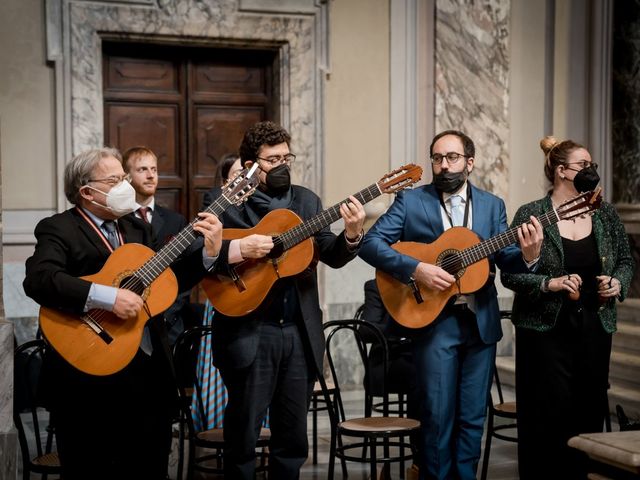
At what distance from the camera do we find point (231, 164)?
19.0ft

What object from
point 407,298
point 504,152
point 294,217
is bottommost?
point 407,298

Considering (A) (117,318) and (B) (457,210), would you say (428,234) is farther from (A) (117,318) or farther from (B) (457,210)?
(A) (117,318)

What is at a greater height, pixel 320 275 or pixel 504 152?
pixel 504 152

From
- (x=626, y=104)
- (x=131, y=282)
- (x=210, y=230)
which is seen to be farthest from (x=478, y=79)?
(x=131, y=282)

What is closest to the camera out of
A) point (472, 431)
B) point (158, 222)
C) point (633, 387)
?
point (472, 431)

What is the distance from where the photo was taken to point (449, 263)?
455 centimetres

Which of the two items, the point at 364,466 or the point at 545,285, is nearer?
the point at 545,285

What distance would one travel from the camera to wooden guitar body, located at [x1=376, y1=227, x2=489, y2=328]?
14.9 feet

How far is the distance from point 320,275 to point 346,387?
0.85 m

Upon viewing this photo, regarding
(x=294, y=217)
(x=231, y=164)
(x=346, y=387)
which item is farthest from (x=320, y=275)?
(x=294, y=217)

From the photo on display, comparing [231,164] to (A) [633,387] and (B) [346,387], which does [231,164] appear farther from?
(A) [633,387]

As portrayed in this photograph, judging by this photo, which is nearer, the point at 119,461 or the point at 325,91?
the point at 119,461

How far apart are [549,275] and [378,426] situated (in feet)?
3.29

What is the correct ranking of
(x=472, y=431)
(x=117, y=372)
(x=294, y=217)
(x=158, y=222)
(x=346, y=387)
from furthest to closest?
1. (x=346, y=387)
2. (x=158, y=222)
3. (x=472, y=431)
4. (x=294, y=217)
5. (x=117, y=372)
